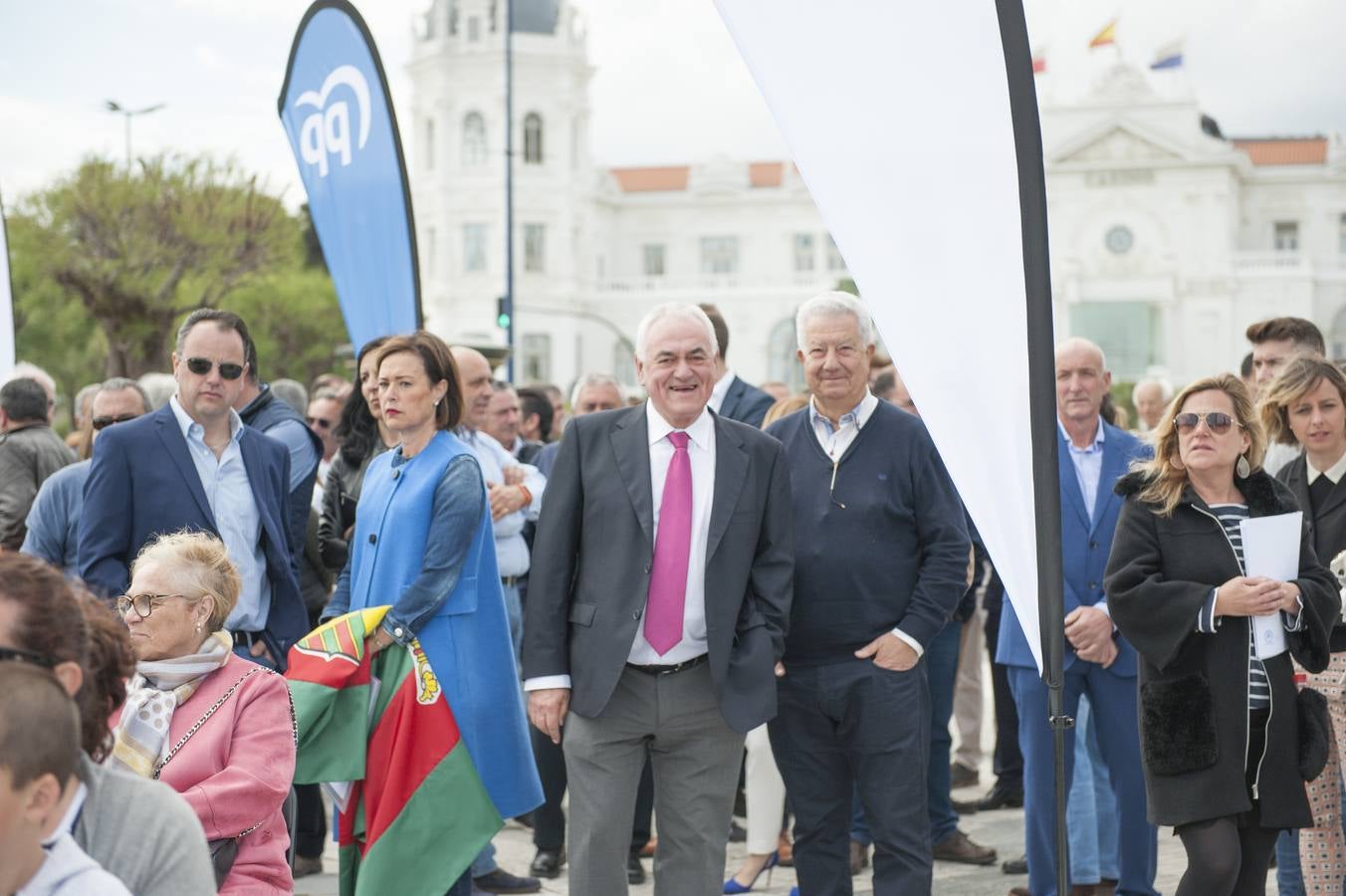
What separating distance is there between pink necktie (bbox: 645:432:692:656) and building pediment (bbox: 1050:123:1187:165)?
8174cm

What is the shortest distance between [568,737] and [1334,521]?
8.86ft

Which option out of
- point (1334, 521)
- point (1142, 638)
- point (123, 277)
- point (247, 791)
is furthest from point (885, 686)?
point (123, 277)

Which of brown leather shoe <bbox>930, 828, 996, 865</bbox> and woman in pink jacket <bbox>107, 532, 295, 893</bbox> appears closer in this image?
woman in pink jacket <bbox>107, 532, 295, 893</bbox>

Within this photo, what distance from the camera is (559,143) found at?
79125 mm

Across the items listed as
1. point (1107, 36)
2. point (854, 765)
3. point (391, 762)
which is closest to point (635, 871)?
point (854, 765)

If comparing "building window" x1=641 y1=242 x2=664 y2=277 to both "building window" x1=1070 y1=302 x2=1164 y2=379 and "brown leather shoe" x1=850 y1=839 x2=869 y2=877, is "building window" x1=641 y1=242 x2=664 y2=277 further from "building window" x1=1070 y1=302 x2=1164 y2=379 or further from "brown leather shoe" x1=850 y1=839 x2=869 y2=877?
"brown leather shoe" x1=850 y1=839 x2=869 y2=877

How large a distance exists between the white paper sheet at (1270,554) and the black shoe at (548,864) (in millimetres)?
3101

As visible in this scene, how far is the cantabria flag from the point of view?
4.73 m

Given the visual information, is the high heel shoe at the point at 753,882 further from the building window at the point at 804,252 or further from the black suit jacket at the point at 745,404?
the building window at the point at 804,252

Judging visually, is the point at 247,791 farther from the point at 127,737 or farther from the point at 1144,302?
the point at 1144,302

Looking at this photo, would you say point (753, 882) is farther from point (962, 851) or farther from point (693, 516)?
point (693, 516)

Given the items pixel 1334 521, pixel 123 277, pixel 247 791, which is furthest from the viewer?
pixel 123 277

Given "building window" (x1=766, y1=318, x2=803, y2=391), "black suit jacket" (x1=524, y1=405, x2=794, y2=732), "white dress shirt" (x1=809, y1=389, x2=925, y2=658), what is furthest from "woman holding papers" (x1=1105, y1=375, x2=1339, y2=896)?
"building window" (x1=766, y1=318, x2=803, y2=391)

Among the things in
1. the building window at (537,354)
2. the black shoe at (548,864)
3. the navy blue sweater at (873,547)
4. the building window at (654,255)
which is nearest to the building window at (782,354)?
the building window at (654,255)
